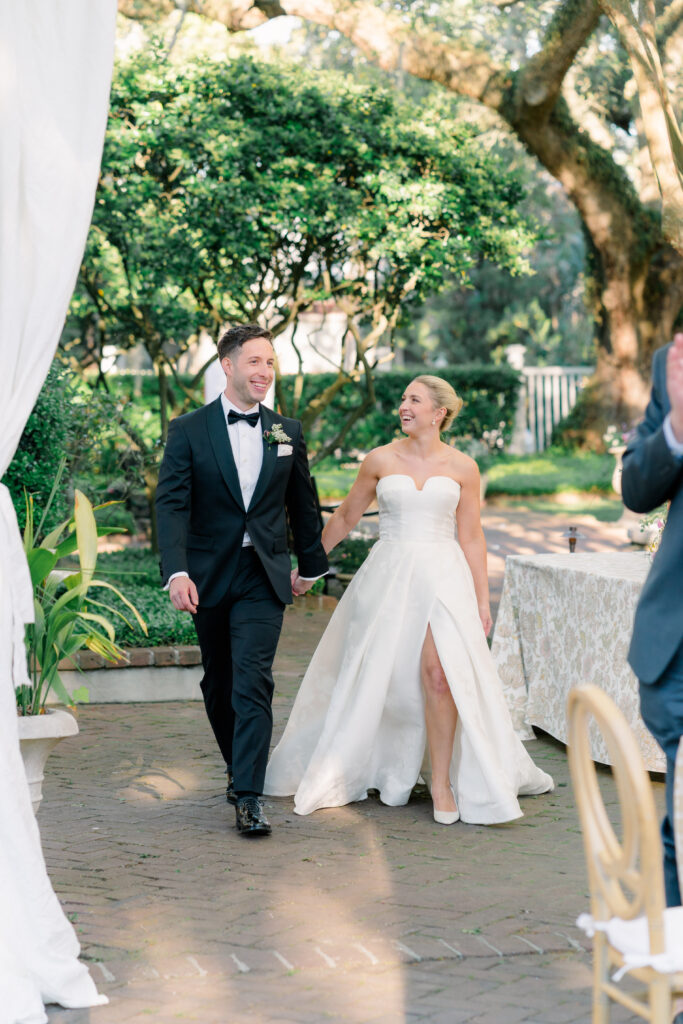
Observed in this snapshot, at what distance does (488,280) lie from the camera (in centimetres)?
3938

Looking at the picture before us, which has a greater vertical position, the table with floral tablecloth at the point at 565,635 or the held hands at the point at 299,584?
the held hands at the point at 299,584

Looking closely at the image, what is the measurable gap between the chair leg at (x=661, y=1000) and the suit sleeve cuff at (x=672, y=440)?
1.09 meters

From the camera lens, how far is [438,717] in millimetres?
5578

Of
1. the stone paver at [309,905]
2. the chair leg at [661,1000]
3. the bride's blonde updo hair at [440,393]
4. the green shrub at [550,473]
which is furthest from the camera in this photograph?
the green shrub at [550,473]

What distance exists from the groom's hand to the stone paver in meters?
0.94

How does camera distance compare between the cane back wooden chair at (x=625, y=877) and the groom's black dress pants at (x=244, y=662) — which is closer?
the cane back wooden chair at (x=625, y=877)

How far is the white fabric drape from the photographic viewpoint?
3.75 meters

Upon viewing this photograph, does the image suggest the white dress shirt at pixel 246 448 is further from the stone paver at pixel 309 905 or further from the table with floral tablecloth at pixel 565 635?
the table with floral tablecloth at pixel 565 635

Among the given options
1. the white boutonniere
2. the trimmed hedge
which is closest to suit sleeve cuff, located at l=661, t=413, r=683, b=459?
the white boutonniere

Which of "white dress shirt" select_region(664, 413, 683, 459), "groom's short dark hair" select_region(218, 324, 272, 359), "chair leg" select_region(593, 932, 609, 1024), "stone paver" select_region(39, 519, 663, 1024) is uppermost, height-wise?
"groom's short dark hair" select_region(218, 324, 272, 359)

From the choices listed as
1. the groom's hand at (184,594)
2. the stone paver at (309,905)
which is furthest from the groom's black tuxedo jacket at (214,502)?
the stone paver at (309,905)

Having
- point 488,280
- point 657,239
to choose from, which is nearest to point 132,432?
point 657,239

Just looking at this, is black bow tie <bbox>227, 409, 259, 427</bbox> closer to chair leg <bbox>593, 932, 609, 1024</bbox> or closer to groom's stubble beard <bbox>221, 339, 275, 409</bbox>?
groom's stubble beard <bbox>221, 339, 275, 409</bbox>

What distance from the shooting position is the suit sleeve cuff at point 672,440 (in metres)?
2.81
